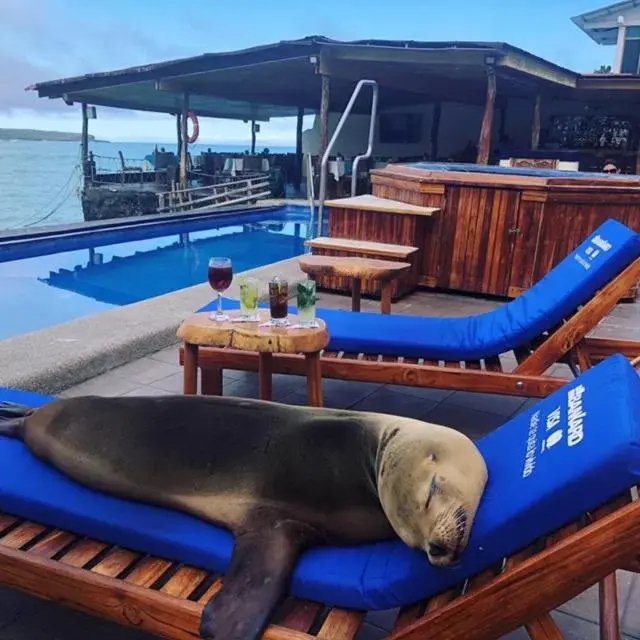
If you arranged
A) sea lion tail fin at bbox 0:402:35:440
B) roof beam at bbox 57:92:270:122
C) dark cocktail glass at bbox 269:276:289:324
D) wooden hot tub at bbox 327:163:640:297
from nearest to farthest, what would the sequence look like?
sea lion tail fin at bbox 0:402:35:440 → dark cocktail glass at bbox 269:276:289:324 → wooden hot tub at bbox 327:163:640:297 → roof beam at bbox 57:92:270:122

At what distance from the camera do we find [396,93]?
1609cm

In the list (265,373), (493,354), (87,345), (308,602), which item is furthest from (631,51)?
(308,602)

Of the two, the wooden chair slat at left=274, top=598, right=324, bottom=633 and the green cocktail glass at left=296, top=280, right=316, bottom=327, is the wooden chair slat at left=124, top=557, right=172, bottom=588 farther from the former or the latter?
the green cocktail glass at left=296, top=280, right=316, bottom=327

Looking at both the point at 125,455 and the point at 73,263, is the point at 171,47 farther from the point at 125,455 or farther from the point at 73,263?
the point at 125,455

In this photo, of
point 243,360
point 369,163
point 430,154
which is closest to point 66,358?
point 243,360

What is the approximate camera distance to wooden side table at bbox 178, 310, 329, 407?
251cm

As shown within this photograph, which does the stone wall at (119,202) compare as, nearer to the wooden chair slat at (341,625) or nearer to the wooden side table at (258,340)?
the wooden side table at (258,340)

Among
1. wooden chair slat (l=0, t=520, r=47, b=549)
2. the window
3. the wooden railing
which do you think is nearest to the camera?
Answer: wooden chair slat (l=0, t=520, r=47, b=549)

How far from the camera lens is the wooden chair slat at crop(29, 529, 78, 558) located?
1582mm

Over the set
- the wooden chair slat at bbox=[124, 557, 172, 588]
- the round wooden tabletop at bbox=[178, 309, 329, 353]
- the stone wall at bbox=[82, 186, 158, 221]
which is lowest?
the stone wall at bbox=[82, 186, 158, 221]

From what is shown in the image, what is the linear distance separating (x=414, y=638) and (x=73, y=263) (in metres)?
8.17

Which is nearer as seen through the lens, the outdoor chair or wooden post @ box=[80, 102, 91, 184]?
the outdoor chair

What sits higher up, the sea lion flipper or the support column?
the support column

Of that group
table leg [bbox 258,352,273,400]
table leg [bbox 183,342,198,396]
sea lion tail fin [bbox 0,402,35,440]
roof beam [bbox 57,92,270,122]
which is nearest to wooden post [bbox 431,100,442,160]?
roof beam [bbox 57,92,270,122]
